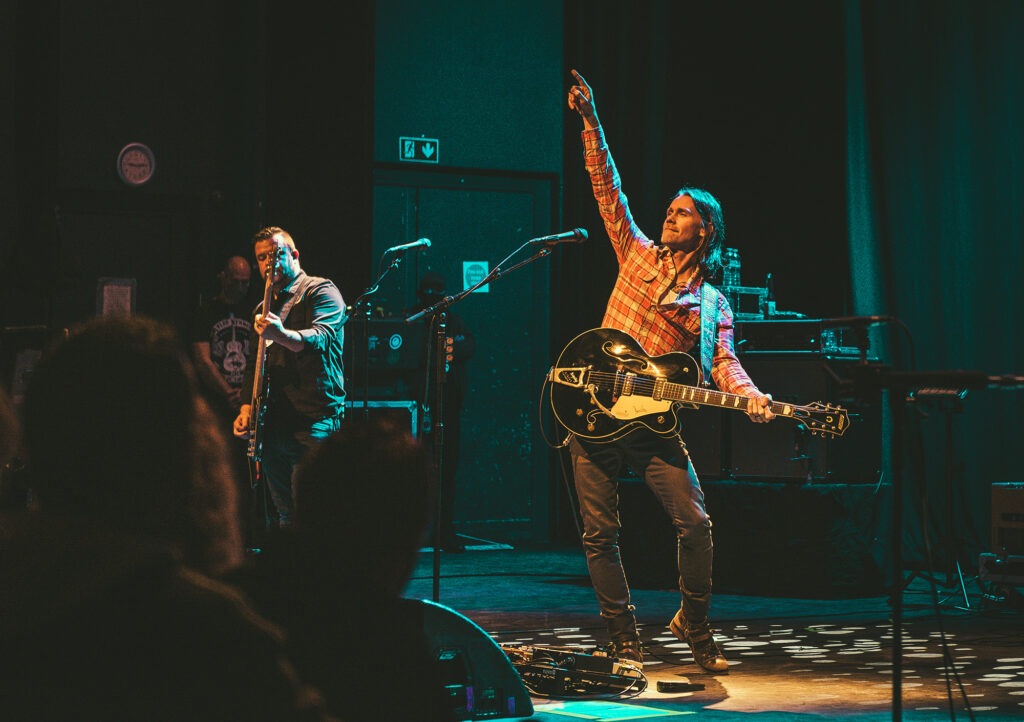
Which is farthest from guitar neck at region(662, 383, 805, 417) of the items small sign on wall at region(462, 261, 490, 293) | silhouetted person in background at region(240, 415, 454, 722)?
small sign on wall at region(462, 261, 490, 293)

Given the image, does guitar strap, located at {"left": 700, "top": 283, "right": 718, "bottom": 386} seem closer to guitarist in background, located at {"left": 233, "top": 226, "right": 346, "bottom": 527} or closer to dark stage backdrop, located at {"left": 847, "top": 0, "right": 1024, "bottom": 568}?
guitarist in background, located at {"left": 233, "top": 226, "right": 346, "bottom": 527}

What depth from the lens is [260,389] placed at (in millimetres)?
6789

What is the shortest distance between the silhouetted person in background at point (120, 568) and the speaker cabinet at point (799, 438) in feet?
21.2

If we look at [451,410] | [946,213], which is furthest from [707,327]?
[451,410]

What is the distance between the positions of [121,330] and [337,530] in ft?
1.80

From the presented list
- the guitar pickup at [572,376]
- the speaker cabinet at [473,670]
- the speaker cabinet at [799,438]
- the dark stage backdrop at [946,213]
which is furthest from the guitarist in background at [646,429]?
the dark stage backdrop at [946,213]

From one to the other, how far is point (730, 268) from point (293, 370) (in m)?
3.34

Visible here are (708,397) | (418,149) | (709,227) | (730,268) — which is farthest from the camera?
(418,149)

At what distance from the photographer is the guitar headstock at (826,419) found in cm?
564

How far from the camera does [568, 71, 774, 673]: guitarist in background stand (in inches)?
220

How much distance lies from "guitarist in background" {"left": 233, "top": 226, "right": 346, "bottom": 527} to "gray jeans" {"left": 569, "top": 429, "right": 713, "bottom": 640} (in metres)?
1.62

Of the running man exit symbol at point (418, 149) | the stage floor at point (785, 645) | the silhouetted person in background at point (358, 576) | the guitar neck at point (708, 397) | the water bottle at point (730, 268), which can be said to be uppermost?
the running man exit symbol at point (418, 149)

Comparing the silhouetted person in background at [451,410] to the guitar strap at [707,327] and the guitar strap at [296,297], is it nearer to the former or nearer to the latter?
the guitar strap at [296,297]

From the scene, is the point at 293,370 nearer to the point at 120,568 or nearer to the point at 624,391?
the point at 624,391
